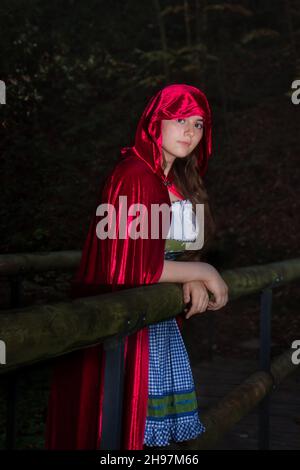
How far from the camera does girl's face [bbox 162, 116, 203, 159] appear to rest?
266 cm

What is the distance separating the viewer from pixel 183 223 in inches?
104

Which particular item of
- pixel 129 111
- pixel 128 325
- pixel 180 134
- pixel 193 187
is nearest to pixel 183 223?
pixel 193 187

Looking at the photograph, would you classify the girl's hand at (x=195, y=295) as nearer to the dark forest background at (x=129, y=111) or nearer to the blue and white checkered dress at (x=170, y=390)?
Answer: the blue and white checkered dress at (x=170, y=390)

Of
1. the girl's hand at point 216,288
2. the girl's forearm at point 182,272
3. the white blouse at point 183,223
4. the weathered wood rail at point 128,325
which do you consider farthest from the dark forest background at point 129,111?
the girl's forearm at point 182,272

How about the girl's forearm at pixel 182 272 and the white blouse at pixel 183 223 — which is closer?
the girl's forearm at pixel 182 272

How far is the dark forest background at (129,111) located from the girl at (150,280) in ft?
22.5

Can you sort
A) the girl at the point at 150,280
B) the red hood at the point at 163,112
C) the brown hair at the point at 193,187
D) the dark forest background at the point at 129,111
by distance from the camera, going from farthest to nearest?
the dark forest background at the point at 129,111 → the brown hair at the point at 193,187 → the red hood at the point at 163,112 → the girl at the point at 150,280

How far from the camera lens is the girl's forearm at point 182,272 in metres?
2.29

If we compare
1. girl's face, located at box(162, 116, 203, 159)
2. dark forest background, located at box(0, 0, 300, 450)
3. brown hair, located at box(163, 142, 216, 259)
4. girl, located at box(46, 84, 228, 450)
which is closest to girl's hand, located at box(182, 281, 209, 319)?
girl, located at box(46, 84, 228, 450)

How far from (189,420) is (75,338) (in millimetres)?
1151

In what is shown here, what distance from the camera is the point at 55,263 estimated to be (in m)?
4.11

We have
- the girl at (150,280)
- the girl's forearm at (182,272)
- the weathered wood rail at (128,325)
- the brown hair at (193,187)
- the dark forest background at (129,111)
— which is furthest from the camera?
the dark forest background at (129,111)

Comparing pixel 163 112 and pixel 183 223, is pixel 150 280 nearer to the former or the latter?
pixel 183 223

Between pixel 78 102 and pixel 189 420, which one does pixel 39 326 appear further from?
pixel 78 102
